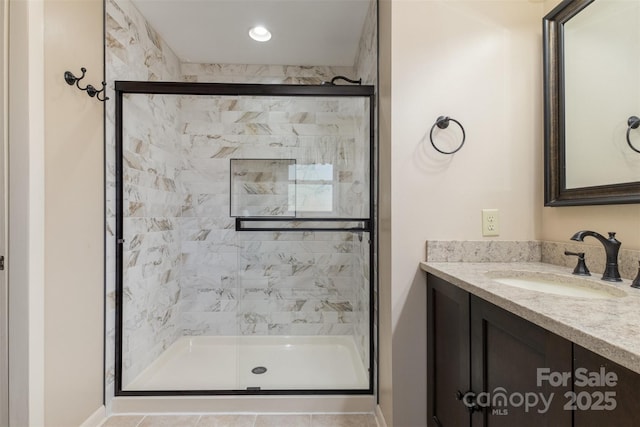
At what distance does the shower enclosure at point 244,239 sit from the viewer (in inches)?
73.2

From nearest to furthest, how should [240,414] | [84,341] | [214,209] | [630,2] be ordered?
[630,2], [84,341], [240,414], [214,209]

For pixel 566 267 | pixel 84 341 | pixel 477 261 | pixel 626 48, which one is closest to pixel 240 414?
pixel 84 341

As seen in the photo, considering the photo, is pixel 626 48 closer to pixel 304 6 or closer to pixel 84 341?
pixel 304 6

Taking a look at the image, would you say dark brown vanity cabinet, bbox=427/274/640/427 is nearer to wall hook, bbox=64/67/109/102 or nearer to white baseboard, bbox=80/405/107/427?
white baseboard, bbox=80/405/107/427


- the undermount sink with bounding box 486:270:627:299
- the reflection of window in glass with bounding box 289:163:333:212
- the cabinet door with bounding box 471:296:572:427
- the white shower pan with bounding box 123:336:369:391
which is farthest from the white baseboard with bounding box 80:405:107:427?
the undermount sink with bounding box 486:270:627:299

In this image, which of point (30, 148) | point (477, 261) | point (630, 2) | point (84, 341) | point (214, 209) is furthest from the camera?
point (214, 209)

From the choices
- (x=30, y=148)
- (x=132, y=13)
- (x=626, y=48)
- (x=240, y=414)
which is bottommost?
(x=240, y=414)

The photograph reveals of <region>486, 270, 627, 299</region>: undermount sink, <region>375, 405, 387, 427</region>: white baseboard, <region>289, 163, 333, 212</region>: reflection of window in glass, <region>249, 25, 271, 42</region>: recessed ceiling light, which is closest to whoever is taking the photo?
<region>486, 270, 627, 299</region>: undermount sink

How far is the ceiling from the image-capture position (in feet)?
6.46

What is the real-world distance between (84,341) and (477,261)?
6.35 ft

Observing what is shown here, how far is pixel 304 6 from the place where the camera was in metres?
1.96

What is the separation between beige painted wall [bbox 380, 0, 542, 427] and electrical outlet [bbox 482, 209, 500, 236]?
0.08 ft

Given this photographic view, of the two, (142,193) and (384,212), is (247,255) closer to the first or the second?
(142,193)

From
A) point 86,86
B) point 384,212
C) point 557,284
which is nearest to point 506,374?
point 557,284
